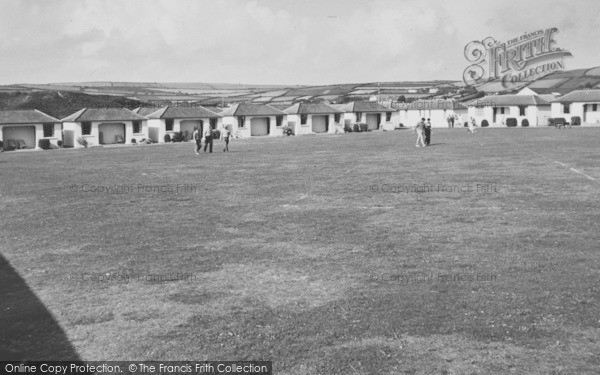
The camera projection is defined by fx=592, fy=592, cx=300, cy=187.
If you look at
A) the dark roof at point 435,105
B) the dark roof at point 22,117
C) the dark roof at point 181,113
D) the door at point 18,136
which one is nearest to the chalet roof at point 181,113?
the dark roof at point 181,113

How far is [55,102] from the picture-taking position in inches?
3435

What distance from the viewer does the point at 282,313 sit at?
7.73 meters

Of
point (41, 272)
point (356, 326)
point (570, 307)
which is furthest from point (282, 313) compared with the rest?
point (41, 272)

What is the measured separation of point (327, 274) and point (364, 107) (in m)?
76.2

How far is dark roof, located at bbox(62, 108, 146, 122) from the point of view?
63.0 metres

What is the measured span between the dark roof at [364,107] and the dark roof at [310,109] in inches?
89.6

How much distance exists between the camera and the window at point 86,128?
206 ft

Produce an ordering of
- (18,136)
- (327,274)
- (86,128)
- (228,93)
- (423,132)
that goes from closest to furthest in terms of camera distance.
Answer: (327,274) < (423,132) < (18,136) < (86,128) < (228,93)

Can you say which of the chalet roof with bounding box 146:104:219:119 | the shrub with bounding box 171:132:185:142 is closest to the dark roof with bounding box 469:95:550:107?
the chalet roof with bounding box 146:104:219:119

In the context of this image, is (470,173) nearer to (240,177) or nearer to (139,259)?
(240,177)

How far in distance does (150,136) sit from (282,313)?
212 ft

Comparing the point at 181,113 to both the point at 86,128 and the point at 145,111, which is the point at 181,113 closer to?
the point at 145,111

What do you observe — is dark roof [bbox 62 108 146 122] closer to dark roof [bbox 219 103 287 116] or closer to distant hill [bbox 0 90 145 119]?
dark roof [bbox 219 103 287 116]

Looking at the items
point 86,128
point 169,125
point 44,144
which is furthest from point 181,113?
point 44,144
